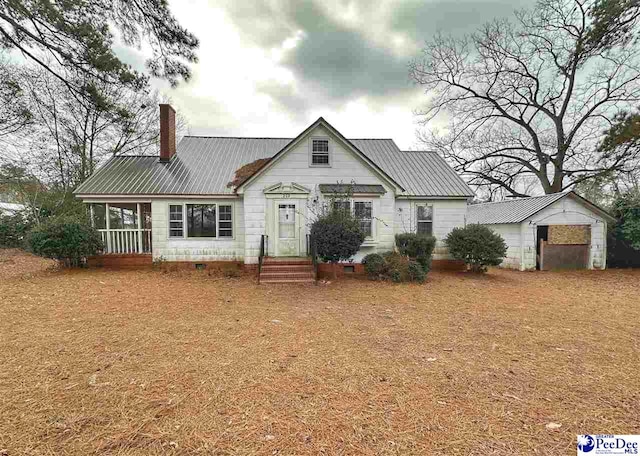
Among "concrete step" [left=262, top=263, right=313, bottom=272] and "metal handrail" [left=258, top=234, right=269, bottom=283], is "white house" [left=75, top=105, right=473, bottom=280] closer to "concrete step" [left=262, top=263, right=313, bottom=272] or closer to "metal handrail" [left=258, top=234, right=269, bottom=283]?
"metal handrail" [left=258, top=234, right=269, bottom=283]

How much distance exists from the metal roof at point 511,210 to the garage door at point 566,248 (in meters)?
1.46

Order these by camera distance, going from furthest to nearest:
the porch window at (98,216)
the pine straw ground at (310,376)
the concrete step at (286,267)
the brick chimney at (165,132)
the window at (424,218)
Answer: the brick chimney at (165,132), the window at (424,218), the porch window at (98,216), the concrete step at (286,267), the pine straw ground at (310,376)

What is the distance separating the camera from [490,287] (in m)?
10.0

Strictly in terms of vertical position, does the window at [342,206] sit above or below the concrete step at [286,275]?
above

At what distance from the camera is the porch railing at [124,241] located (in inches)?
492

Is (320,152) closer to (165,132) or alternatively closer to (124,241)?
(165,132)

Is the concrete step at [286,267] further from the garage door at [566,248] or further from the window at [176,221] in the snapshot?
the garage door at [566,248]

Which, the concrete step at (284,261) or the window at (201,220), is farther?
the window at (201,220)

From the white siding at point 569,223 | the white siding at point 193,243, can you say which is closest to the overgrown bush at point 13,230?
the white siding at point 193,243

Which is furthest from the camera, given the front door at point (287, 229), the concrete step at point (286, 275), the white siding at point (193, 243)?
the white siding at point (193, 243)

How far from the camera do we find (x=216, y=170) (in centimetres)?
1369

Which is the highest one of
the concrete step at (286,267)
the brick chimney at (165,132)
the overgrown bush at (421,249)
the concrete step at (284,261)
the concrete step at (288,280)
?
the brick chimney at (165,132)

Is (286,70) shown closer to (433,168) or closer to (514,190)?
(433,168)

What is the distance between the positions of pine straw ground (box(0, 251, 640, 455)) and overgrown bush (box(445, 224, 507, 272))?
3.92 m
